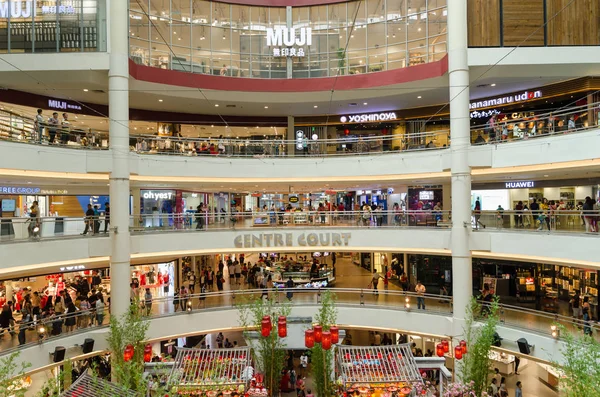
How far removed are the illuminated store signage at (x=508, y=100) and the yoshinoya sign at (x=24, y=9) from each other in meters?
20.4

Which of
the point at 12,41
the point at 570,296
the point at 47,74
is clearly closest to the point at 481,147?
the point at 570,296

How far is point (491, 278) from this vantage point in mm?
24703

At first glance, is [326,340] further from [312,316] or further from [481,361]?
[312,316]

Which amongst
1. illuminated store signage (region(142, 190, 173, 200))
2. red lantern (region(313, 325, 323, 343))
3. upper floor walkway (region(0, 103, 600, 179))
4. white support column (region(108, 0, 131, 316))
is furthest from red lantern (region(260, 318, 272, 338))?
illuminated store signage (region(142, 190, 173, 200))

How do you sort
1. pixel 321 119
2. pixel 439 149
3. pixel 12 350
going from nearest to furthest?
pixel 12 350
pixel 439 149
pixel 321 119

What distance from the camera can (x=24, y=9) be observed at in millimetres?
19562

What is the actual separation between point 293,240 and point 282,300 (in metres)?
2.91

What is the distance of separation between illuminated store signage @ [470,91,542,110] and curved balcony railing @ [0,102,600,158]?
55cm

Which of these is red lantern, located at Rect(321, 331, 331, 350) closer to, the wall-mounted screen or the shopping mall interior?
the shopping mall interior

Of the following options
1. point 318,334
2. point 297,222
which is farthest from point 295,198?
point 318,334

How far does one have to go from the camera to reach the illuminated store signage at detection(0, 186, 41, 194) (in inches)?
862

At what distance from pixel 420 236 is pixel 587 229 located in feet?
22.3

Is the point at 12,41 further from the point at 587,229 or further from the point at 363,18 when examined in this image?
the point at 587,229

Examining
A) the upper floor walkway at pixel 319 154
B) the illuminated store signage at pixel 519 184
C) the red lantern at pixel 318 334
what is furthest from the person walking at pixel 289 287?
the illuminated store signage at pixel 519 184
